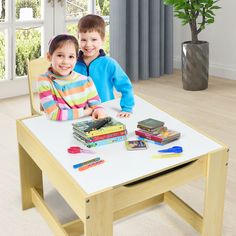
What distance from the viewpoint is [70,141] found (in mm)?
1838

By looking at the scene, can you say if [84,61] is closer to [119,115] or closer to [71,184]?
[119,115]

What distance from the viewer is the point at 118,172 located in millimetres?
1624

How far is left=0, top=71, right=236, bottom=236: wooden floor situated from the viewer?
7.08ft

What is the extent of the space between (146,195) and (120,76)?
2.01ft

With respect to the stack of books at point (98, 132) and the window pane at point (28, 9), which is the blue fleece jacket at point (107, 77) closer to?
the stack of books at point (98, 132)

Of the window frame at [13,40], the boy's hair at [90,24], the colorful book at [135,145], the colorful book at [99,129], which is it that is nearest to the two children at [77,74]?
the boy's hair at [90,24]

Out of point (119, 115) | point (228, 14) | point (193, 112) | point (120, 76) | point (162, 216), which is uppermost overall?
point (228, 14)

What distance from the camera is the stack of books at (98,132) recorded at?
5.88ft

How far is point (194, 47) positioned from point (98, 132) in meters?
2.58

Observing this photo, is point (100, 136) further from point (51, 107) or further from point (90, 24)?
point (90, 24)

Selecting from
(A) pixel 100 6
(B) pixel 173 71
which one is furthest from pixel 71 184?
(B) pixel 173 71

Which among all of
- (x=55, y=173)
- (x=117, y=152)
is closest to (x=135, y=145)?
(x=117, y=152)

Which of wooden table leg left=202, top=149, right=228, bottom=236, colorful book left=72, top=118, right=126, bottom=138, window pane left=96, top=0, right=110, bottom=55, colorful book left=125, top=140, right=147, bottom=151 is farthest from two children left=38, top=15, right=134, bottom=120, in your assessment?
window pane left=96, top=0, right=110, bottom=55

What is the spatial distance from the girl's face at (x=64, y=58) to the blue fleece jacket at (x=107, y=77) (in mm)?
131
